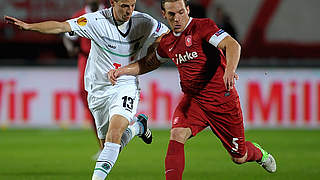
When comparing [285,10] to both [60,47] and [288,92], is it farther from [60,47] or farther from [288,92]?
[60,47]

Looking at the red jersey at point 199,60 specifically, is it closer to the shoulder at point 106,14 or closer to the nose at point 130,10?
the nose at point 130,10

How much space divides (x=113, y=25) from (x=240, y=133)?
1.74 m

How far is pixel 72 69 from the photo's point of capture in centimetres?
1482

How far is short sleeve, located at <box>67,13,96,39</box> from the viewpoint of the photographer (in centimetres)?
707

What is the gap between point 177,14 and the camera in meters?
6.49

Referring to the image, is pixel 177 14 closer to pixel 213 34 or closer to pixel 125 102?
pixel 213 34

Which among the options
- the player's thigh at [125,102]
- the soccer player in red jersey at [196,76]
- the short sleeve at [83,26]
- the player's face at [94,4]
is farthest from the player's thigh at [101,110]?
the player's face at [94,4]

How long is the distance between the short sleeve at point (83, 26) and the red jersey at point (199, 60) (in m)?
0.82

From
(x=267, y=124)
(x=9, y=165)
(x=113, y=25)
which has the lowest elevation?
(x=267, y=124)

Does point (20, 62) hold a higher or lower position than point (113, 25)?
lower

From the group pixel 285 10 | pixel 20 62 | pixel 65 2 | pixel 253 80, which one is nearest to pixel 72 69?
pixel 20 62

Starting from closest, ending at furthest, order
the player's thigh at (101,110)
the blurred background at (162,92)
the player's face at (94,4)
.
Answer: the player's thigh at (101,110) → the player's face at (94,4) → the blurred background at (162,92)

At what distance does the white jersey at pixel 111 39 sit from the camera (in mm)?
7215

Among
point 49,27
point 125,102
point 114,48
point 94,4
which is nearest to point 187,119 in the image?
point 125,102
